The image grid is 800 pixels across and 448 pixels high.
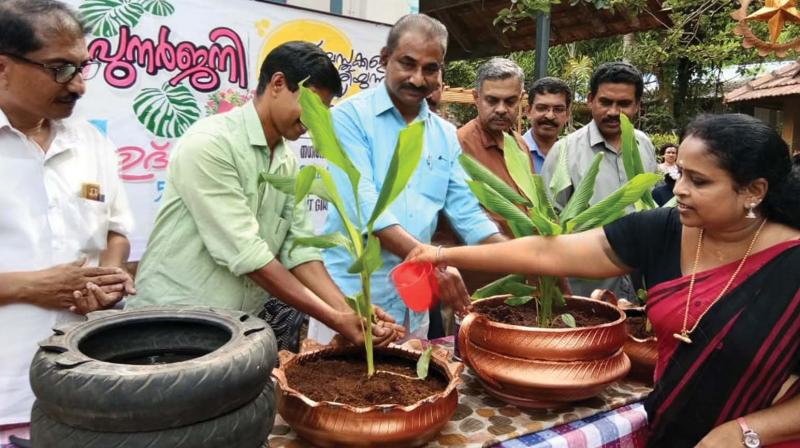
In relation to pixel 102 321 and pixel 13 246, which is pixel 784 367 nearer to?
pixel 102 321

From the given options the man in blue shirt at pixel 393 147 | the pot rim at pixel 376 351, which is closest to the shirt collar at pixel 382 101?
the man in blue shirt at pixel 393 147

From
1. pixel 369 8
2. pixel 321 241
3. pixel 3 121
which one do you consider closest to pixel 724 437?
pixel 321 241

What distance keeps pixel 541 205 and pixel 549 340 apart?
1.35 feet

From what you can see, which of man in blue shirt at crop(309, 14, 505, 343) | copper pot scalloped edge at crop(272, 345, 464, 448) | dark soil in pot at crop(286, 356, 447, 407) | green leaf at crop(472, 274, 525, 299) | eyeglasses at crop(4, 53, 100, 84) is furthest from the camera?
man in blue shirt at crop(309, 14, 505, 343)

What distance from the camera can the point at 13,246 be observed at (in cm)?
141

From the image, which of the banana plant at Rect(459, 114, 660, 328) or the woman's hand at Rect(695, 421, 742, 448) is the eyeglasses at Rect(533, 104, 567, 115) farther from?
the woman's hand at Rect(695, 421, 742, 448)

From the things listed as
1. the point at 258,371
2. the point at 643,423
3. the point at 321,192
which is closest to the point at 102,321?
the point at 258,371

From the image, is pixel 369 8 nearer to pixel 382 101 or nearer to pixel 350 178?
pixel 382 101

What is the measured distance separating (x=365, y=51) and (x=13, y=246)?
215 centimetres

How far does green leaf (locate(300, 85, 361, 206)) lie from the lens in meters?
1.23

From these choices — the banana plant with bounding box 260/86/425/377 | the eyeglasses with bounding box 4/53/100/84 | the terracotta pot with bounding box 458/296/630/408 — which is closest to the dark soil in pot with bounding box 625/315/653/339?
the terracotta pot with bounding box 458/296/630/408

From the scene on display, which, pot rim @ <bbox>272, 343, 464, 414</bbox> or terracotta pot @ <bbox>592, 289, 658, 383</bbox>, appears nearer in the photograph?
pot rim @ <bbox>272, 343, 464, 414</bbox>

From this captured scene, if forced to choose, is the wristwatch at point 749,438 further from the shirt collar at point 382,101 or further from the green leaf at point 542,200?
the shirt collar at point 382,101

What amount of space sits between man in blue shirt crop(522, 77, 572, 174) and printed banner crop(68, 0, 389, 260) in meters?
1.25
